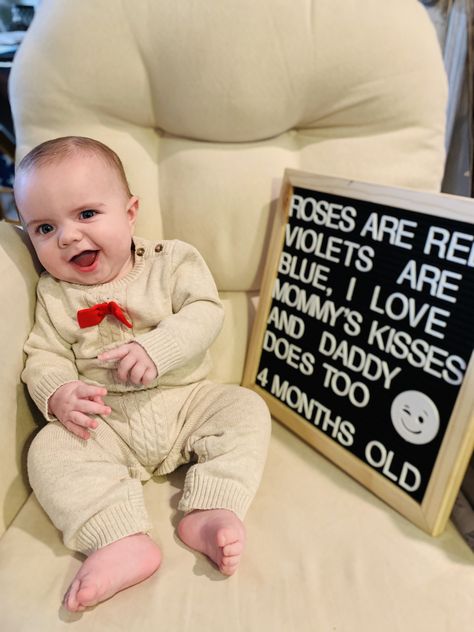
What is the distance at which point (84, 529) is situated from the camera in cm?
61

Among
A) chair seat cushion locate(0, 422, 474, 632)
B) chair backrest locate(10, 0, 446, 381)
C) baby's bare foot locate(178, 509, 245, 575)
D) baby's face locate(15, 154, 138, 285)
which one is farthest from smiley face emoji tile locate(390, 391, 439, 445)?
baby's face locate(15, 154, 138, 285)

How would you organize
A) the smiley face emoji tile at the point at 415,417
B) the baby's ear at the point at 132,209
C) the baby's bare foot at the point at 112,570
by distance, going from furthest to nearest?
the baby's ear at the point at 132,209, the smiley face emoji tile at the point at 415,417, the baby's bare foot at the point at 112,570

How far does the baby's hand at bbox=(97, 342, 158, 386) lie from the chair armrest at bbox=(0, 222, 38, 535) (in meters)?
0.14

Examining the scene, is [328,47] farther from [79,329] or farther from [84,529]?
[84,529]

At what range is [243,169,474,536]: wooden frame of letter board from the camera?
637 mm

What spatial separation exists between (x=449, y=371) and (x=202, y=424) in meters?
0.39

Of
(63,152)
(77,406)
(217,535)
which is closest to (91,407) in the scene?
(77,406)

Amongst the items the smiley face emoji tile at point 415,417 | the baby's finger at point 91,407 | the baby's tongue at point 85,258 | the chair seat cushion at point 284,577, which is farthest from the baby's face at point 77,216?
the smiley face emoji tile at point 415,417

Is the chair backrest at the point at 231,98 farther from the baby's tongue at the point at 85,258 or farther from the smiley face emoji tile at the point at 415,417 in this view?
the smiley face emoji tile at the point at 415,417

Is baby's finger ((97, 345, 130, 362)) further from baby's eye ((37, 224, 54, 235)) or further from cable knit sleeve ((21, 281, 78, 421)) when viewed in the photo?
baby's eye ((37, 224, 54, 235))

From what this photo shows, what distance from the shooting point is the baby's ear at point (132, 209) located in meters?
0.80

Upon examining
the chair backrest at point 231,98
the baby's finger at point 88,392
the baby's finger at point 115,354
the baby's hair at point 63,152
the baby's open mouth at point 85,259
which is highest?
the chair backrest at point 231,98

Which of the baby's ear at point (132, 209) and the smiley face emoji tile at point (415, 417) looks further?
the baby's ear at point (132, 209)

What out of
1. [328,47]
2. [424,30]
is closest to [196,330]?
[328,47]
